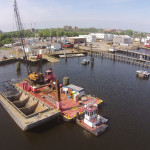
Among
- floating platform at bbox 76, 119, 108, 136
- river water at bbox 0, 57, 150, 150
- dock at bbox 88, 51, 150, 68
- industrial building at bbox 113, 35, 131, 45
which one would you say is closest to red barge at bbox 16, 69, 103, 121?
floating platform at bbox 76, 119, 108, 136

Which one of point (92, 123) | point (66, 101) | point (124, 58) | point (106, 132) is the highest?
point (124, 58)

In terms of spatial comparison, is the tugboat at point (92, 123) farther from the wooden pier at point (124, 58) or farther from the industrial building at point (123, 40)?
the industrial building at point (123, 40)

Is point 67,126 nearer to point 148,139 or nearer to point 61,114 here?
point 61,114

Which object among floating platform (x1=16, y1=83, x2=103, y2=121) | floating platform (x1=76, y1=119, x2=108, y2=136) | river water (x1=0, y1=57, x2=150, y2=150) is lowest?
river water (x1=0, y1=57, x2=150, y2=150)

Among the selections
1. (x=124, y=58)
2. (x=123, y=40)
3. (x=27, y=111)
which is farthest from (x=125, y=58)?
(x=27, y=111)

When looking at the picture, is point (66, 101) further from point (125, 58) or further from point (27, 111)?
point (125, 58)

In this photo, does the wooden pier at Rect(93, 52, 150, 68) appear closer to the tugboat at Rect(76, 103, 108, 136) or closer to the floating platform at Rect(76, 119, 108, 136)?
the tugboat at Rect(76, 103, 108, 136)

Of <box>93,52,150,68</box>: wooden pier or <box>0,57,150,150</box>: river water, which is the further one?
<box>93,52,150,68</box>: wooden pier
